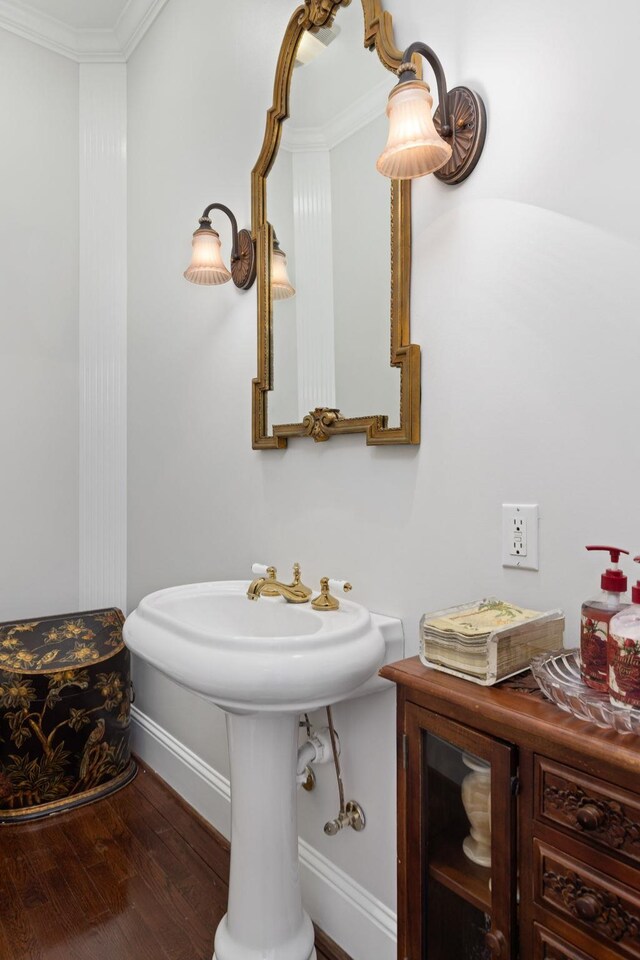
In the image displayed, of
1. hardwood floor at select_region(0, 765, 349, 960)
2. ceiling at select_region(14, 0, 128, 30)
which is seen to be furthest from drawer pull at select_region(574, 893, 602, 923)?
ceiling at select_region(14, 0, 128, 30)

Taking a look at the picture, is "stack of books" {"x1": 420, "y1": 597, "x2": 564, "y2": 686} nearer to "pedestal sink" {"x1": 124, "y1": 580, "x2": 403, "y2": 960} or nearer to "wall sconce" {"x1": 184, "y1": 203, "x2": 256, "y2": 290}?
"pedestal sink" {"x1": 124, "y1": 580, "x2": 403, "y2": 960}

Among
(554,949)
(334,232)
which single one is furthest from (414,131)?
(554,949)

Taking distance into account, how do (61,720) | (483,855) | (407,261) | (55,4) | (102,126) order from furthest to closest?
(102,126) → (55,4) → (61,720) → (407,261) → (483,855)

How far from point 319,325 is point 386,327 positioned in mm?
252

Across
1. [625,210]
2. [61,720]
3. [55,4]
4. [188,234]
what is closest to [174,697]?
[61,720]

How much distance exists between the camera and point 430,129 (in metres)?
1.10

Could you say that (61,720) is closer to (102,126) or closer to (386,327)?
(386,327)

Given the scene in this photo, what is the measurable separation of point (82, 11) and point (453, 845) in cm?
317

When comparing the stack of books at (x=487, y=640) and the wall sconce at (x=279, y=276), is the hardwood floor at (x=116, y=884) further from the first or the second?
the wall sconce at (x=279, y=276)

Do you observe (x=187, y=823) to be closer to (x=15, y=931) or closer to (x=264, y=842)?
(x=15, y=931)

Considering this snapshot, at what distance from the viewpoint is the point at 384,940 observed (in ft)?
4.49

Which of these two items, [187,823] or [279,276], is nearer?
[279,276]

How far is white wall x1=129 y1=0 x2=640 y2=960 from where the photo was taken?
964 mm

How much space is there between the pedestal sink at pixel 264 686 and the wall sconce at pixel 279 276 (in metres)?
0.84
